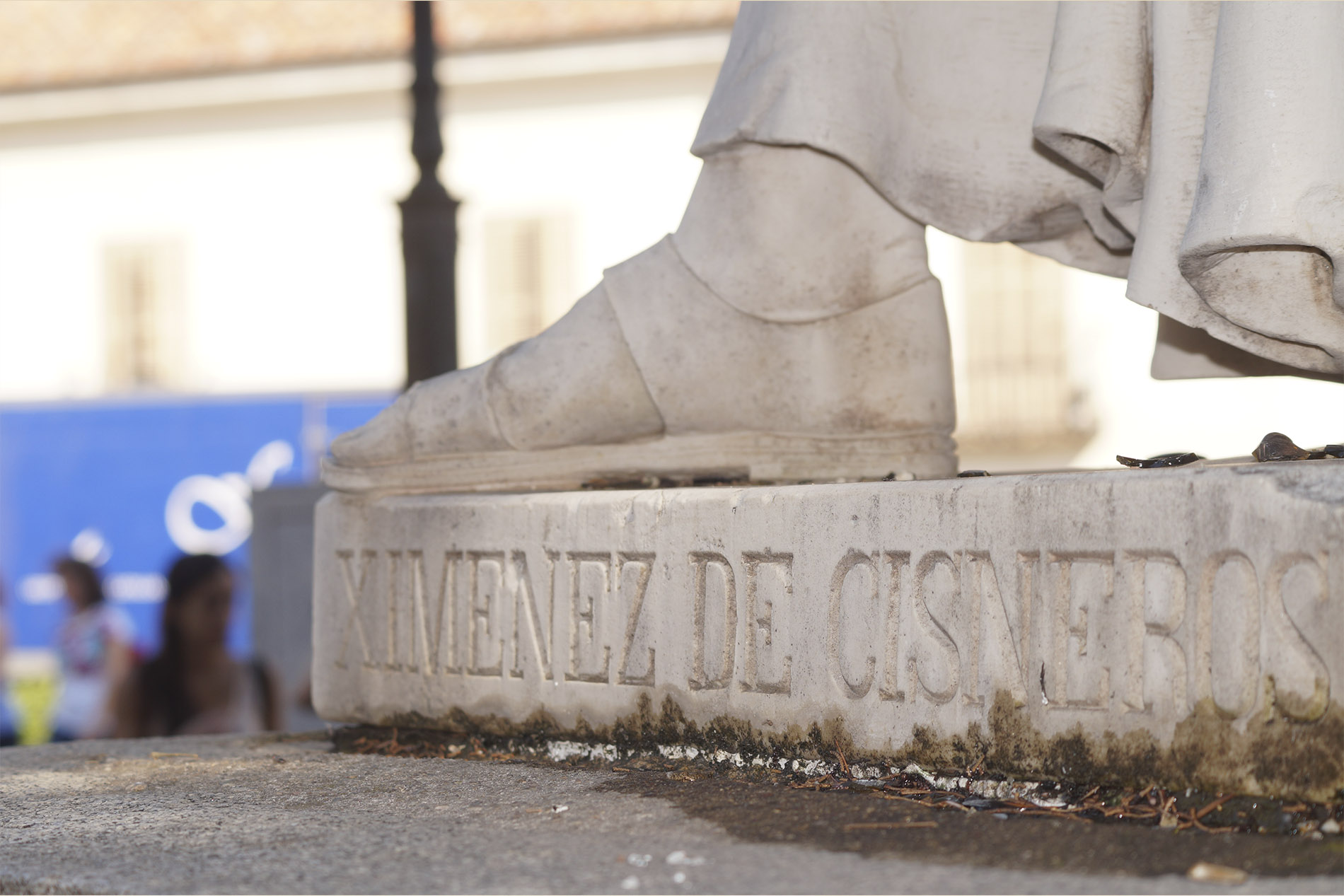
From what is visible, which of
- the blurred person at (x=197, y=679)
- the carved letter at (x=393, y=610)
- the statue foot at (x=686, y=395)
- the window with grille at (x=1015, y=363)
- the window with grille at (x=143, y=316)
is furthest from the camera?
the window with grille at (x=143, y=316)

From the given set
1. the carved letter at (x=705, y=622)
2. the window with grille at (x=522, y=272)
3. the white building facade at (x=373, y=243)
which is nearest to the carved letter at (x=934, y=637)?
the carved letter at (x=705, y=622)

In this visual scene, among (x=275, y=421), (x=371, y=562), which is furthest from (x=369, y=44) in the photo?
(x=371, y=562)

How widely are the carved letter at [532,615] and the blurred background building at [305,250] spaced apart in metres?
8.89

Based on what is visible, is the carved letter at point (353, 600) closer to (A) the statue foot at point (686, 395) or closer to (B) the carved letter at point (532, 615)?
(A) the statue foot at point (686, 395)

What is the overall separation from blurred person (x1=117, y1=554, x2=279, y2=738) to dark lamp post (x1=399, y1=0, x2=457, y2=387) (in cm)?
98

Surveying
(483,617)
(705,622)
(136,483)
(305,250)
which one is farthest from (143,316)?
(705,622)

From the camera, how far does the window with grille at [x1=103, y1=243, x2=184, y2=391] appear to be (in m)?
14.5

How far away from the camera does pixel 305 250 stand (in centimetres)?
1414

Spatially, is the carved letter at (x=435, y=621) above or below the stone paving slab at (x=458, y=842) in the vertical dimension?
above

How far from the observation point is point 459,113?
1377 centimetres

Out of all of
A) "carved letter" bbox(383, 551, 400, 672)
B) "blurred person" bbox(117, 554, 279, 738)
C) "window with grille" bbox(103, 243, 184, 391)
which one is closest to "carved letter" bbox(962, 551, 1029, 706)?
"carved letter" bbox(383, 551, 400, 672)

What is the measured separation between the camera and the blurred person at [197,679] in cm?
483

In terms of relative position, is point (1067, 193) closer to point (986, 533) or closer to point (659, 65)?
point (986, 533)

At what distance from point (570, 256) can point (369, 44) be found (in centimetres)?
269
